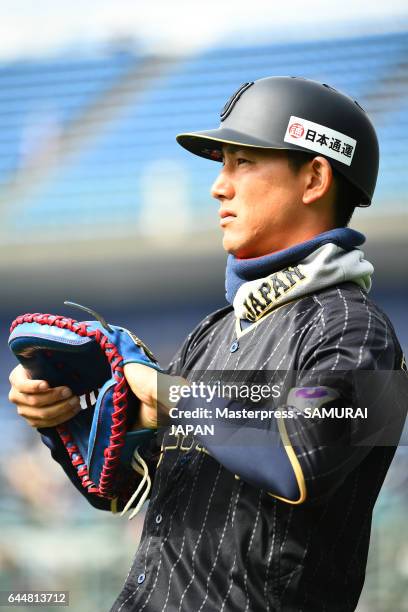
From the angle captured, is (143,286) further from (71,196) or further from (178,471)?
(178,471)

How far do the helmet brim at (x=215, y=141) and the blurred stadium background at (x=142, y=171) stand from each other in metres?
3.64

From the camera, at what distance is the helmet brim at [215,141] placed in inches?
68.4

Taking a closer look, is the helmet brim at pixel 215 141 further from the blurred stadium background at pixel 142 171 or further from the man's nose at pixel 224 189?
the blurred stadium background at pixel 142 171

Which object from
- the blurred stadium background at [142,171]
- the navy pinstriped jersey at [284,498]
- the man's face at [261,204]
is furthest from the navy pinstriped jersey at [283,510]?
the blurred stadium background at [142,171]

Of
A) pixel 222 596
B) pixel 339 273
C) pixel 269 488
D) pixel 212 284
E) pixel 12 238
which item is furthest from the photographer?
pixel 12 238

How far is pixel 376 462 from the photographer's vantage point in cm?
161

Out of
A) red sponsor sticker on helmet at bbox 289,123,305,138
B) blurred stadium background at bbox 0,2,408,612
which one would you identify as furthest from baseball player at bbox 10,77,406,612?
blurred stadium background at bbox 0,2,408,612

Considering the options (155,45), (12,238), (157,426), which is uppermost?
(155,45)

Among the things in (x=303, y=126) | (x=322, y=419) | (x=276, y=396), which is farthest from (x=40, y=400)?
(x=303, y=126)

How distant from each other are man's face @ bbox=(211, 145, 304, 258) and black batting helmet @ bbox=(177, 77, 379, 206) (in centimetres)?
3

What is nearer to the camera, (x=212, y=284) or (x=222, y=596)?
(x=222, y=596)

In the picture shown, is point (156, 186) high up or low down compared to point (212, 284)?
up

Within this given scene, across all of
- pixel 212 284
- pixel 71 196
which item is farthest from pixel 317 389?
pixel 71 196

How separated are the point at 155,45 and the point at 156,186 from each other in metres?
1.02
